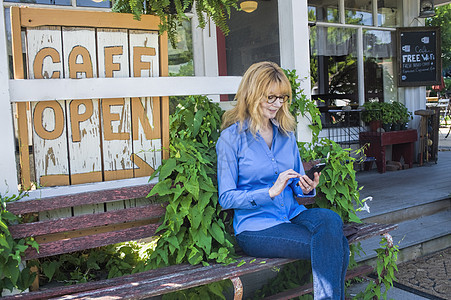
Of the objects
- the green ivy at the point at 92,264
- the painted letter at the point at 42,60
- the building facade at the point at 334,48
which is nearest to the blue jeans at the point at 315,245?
the green ivy at the point at 92,264

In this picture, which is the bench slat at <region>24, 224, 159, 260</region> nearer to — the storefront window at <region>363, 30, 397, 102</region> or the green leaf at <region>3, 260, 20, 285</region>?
the green leaf at <region>3, 260, 20, 285</region>

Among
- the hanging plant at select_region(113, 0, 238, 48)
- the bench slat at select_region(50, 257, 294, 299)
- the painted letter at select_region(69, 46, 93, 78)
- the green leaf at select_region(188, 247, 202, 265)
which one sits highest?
the hanging plant at select_region(113, 0, 238, 48)

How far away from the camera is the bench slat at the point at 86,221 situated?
2.14 m

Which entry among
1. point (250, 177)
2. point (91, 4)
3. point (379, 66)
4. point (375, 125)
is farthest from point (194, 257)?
point (379, 66)

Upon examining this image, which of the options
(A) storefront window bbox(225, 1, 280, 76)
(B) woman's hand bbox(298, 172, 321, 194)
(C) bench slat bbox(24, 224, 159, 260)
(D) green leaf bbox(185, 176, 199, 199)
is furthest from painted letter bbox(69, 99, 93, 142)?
(A) storefront window bbox(225, 1, 280, 76)

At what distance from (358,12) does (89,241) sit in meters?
6.35

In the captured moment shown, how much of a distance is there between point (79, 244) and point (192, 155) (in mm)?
744

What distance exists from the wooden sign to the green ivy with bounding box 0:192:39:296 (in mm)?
224

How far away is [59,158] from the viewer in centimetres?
233

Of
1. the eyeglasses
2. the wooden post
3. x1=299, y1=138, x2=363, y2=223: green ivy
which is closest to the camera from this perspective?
the wooden post

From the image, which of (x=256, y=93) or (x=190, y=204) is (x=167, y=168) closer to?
(x=190, y=204)

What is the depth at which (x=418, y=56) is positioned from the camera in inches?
296

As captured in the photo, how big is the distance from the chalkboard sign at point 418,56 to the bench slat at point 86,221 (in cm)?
622

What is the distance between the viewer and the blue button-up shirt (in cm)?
233
